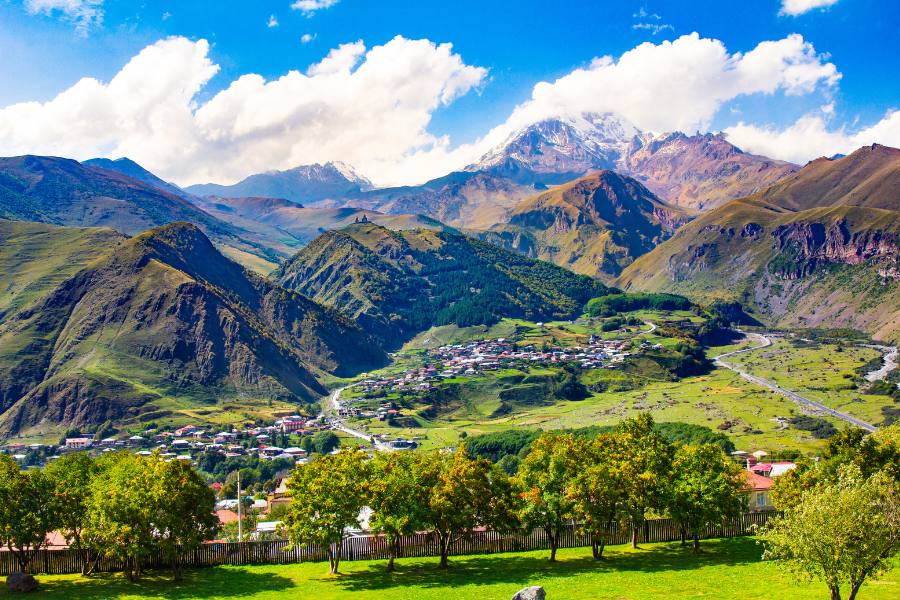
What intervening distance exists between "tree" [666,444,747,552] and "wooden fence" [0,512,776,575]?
12.3ft

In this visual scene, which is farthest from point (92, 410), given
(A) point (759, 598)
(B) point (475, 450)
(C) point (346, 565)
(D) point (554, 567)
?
(A) point (759, 598)

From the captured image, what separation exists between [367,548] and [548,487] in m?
17.6

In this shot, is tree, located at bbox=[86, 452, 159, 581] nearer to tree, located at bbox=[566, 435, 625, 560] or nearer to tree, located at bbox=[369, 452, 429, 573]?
tree, located at bbox=[369, 452, 429, 573]

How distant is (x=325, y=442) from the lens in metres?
156

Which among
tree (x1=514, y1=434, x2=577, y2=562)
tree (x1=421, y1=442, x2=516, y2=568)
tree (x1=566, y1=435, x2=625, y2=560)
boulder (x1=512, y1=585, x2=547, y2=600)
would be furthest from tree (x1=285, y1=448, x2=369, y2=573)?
boulder (x1=512, y1=585, x2=547, y2=600)

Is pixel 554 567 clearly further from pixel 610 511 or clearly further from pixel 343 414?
pixel 343 414

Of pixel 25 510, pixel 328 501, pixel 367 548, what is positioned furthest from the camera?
pixel 367 548

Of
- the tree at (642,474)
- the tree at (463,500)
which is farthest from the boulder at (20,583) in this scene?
the tree at (642,474)

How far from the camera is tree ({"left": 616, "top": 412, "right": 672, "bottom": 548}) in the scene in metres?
54.2

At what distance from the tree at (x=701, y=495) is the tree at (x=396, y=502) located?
21539 millimetres

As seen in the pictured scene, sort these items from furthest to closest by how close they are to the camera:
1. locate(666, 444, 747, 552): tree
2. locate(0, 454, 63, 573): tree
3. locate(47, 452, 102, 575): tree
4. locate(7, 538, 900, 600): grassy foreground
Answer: locate(666, 444, 747, 552): tree
locate(47, 452, 102, 575): tree
locate(0, 454, 63, 573): tree
locate(7, 538, 900, 600): grassy foreground

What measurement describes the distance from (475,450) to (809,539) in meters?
120

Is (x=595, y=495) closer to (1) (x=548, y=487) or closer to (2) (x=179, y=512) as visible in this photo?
(1) (x=548, y=487)

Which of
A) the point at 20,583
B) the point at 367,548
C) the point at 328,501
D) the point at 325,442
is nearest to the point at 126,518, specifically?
the point at 20,583
